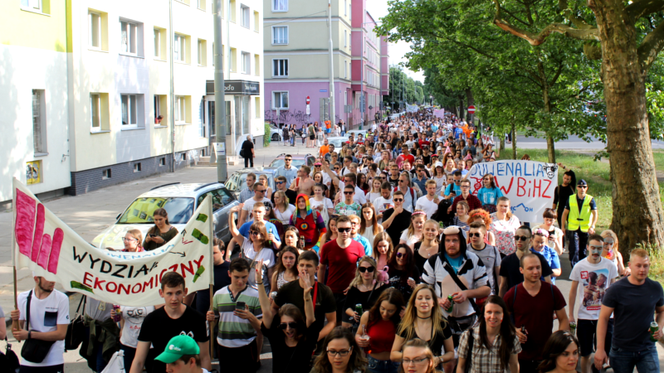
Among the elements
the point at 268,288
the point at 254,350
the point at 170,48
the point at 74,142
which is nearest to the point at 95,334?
the point at 254,350

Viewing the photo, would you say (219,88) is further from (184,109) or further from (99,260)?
(184,109)

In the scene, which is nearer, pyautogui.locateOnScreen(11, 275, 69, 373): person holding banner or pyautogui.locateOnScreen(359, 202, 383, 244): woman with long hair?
pyautogui.locateOnScreen(11, 275, 69, 373): person holding banner

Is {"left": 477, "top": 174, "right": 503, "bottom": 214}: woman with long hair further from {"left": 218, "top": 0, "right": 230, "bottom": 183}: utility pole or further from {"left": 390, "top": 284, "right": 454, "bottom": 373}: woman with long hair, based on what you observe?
{"left": 218, "top": 0, "right": 230, "bottom": 183}: utility pole

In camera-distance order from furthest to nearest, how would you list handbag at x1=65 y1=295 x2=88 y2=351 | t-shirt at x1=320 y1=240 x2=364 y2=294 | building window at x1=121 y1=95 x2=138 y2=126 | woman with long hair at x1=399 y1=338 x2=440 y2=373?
1. building window at x1=121 y1=95 x2=138 y2=126
2. t-shirt at x1=320 y1=240 x2=364 y2=294
3. handbag at x1=65 y1=295 x2=88 y2=351
4. woman with long hair at x1=399 y1=338 x2=440 y2=373

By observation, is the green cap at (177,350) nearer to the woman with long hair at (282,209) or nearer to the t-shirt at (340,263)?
the t-shirt at (340,263)

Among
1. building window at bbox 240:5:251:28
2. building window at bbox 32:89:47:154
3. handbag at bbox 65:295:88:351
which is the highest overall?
building window at bbox 240:5:251:28

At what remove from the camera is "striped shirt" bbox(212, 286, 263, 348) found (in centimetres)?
583

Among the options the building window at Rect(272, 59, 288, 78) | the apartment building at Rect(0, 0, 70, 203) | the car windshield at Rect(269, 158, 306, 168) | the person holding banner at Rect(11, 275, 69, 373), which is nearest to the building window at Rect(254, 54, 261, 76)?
the building window at Rect(272, 59, 288, 78)

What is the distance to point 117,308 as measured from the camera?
237 inches

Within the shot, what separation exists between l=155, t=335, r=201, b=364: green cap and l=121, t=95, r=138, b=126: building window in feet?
70.7

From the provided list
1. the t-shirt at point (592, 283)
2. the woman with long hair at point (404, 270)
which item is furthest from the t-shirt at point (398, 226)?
the t-shirt at point (592, 283)

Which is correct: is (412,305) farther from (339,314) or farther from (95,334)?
(95,334)

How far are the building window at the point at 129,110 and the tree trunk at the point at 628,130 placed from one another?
18.6m

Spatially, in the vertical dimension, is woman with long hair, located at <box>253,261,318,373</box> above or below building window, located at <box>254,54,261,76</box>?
below
